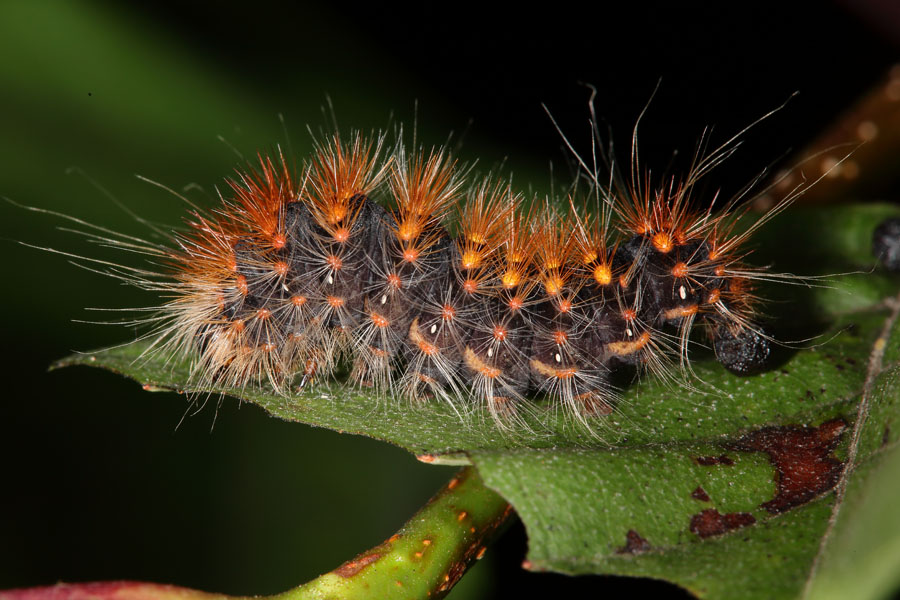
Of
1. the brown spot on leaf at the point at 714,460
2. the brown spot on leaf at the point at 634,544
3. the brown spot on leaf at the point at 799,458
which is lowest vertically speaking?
the brown spot on leaf at the point at 634,544

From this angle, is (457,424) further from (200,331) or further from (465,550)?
(200,331)

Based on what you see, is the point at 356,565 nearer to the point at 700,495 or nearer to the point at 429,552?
the point at 429,552

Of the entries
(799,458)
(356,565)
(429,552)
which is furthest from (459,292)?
(799,458)

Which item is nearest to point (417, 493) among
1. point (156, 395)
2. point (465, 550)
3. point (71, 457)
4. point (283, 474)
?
point (283, 474)

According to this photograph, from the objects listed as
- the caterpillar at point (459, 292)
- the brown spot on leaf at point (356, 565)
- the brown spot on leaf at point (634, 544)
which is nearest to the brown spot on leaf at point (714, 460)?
the brown spot on leaf at point (634, 544)

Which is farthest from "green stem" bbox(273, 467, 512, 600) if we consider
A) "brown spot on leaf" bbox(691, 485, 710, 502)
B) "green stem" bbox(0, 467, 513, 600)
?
"brown spot on leaf" bbox(691, 485, 710, 502)

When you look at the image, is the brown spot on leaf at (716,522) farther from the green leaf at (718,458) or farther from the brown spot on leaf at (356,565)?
the brown spot on leaf at (356,565)

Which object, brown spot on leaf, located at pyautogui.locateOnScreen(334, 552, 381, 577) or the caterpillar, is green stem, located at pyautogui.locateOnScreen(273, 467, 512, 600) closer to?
brown spot on leaf, located at pyautogui.locateOnScreen(334, 552, 381, 577)
